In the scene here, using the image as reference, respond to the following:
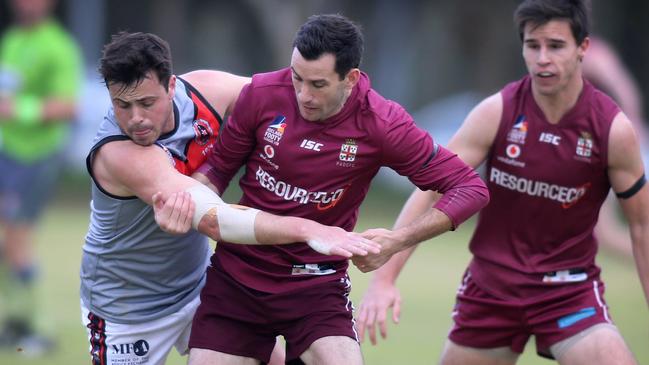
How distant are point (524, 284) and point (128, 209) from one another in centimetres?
188

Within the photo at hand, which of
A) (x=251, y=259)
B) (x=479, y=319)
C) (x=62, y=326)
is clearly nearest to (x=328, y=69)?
(x=251, y=259)

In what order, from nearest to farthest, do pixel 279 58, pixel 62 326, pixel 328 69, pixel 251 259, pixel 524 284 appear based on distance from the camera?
1. pixel 328 69
2. pixel 251 259
3. pixel 524 284
4. pixel 62 326
5. pixel 279 58

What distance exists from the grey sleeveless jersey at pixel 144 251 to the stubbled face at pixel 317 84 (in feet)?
1.73

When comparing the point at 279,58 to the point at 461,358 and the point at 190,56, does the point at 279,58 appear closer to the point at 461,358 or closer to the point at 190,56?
the point at 190,56

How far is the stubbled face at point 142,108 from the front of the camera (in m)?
4.59

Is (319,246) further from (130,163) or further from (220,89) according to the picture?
(220,89)

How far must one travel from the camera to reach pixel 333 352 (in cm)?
463

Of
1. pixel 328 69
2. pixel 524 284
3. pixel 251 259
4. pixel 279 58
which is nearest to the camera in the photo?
pixel 328 69

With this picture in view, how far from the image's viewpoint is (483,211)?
18.2ft

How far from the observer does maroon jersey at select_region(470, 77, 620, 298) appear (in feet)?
17.3

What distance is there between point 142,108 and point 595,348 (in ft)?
7.27

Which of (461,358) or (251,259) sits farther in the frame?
(461,358)

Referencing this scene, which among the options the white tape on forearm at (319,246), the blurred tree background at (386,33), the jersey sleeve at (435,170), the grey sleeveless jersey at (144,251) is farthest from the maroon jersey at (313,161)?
the blurred tree background at (386,33)

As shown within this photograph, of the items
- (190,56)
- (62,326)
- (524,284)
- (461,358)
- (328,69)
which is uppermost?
(328,69)
